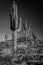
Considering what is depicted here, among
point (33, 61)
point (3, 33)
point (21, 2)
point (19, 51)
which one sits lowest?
point (33, 61)

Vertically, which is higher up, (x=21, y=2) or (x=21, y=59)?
(x=21, y=2)

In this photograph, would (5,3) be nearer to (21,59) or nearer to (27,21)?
(27,21)

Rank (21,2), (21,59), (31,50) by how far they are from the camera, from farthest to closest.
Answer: (21,2) < (31,50) < (21,59)

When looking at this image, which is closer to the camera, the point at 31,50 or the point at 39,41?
the point at 31,50

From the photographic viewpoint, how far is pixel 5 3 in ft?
8.40

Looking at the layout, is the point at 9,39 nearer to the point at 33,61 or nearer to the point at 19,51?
the point at 19,51

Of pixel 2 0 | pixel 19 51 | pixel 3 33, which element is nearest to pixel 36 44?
pixel 19 51

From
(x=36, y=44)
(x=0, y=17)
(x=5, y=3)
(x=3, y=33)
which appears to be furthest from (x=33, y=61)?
(x=5, y=3)

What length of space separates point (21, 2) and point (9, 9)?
1.01 feet

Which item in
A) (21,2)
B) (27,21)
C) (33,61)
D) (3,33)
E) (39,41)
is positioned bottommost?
(33,61)

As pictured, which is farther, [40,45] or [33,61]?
→ [40,45]

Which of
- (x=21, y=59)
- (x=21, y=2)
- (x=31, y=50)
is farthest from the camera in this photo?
(x=21, y=2)

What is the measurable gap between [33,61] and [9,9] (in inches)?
43.9

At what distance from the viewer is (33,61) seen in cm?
223
